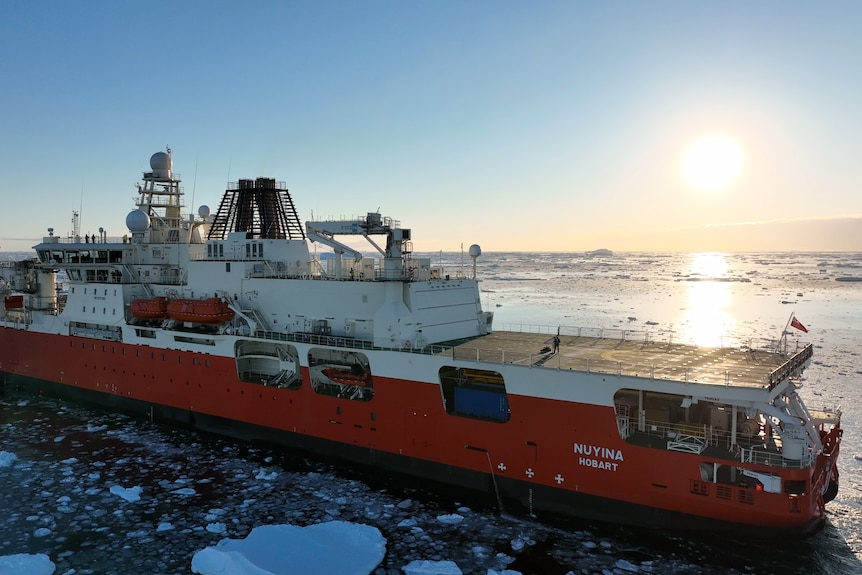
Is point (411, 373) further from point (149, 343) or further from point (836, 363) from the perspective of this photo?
point (836, 363)

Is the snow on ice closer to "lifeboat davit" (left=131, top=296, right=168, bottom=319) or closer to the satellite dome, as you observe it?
"lifeboat davit" (left=131, top=296, right=168, bottom=319)

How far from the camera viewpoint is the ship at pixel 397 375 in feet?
48.2

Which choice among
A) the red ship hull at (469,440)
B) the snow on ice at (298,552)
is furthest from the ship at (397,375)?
the snow on ice at (298,552)

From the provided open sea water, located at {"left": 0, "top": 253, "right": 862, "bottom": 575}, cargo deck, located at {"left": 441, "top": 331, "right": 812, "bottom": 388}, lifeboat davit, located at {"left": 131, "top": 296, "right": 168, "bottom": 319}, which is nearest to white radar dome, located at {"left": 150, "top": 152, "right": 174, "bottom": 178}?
lifeboat davit, located at {"left": 131, "top": 296, "right": 168, "bottom": 319}

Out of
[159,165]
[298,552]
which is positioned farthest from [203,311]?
[298,552]

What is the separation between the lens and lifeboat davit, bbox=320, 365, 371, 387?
19.6m

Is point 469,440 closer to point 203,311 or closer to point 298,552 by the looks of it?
point 298,552

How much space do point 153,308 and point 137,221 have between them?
538 centimetres

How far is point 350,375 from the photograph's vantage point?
2003 cm

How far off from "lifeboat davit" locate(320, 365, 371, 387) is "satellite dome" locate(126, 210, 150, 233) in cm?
1275

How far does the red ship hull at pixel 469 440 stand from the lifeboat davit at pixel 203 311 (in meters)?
1.60

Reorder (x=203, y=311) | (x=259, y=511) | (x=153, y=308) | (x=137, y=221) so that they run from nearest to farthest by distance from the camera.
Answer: (x=259, y=511) → (x=203, y=311) → (x=153, y=308) → (x=137, y=221)

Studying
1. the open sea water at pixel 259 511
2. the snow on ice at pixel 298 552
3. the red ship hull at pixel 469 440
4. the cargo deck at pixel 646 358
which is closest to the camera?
the snow on ice at pixel 298 552

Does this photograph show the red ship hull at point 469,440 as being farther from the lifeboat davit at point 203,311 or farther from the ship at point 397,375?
the lifeboat davit at point 203,311
